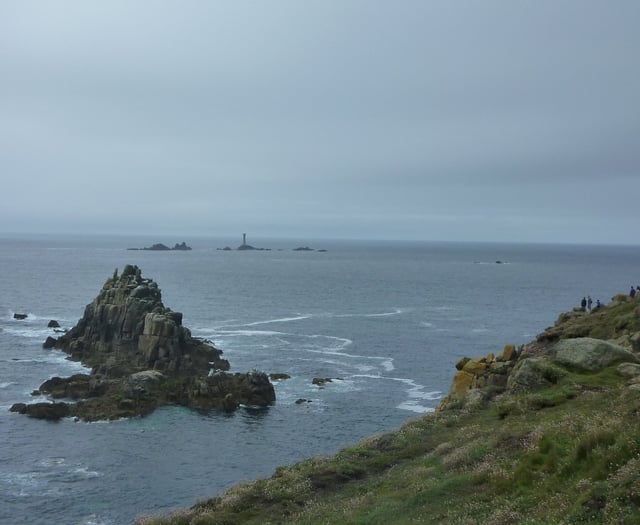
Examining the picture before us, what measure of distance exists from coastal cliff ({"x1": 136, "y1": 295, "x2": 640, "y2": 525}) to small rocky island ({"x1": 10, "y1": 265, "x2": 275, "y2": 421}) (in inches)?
1243

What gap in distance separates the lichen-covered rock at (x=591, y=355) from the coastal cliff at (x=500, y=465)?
0.19 feet

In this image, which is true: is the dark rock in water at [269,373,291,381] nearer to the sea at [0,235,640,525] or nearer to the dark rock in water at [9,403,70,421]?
the sea at [0,235,640,525]

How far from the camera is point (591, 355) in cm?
2962

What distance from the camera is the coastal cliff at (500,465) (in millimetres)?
15133

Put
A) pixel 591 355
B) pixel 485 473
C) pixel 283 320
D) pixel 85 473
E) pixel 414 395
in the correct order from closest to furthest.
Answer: pixel 485 473
pixel 591 355
pixel 85 473
pixel 414 395
pixel 283 320

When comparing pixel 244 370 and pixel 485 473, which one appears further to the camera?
pixel 244 370

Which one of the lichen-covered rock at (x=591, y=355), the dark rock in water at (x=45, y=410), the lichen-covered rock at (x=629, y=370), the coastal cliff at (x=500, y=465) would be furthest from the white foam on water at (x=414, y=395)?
the dark rock in water at (x=45, y=410)

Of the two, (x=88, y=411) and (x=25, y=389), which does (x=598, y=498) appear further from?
(x=25, y=389)

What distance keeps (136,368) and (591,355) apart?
5101 centimetres

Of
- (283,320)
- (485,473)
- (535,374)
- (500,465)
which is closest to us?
(485,473)

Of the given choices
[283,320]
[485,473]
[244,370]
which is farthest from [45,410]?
[283,320]

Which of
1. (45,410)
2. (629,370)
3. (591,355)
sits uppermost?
(591,355)

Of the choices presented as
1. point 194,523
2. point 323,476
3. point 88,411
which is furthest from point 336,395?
point 194,523

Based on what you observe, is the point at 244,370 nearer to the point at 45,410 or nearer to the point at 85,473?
the point at 45,410
